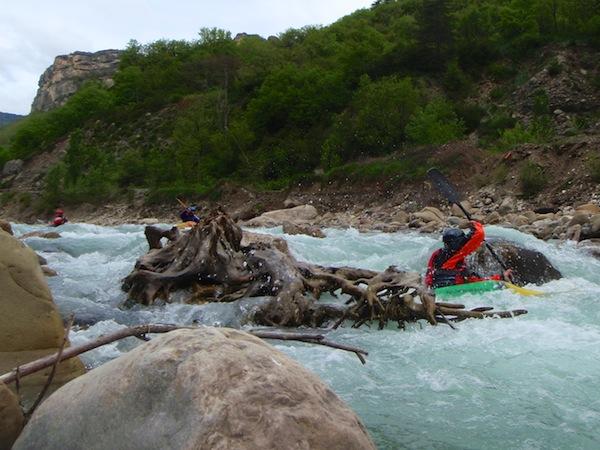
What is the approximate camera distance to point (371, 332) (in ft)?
21.1

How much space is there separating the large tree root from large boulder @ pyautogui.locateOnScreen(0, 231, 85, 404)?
106 inches

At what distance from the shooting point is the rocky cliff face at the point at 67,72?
4936 inches

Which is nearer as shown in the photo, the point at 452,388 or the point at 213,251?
the point at 452,388

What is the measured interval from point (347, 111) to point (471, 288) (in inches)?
1172

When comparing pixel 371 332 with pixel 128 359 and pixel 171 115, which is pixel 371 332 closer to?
pixel 128 359

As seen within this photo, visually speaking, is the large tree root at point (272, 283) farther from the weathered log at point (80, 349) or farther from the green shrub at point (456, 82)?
the green shrub at point (456, 82)

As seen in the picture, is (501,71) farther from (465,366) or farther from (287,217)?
(465,366)

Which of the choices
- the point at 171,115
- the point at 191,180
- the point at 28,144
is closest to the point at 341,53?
the point at 191,180

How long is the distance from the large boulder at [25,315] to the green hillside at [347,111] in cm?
1957

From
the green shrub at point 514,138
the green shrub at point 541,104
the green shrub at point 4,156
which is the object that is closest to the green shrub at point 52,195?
the green shrub at point 4,156

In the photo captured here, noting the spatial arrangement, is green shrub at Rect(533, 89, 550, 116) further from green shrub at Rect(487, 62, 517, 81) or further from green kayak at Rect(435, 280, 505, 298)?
green kayak at Rect(435, 280, 505, 298)

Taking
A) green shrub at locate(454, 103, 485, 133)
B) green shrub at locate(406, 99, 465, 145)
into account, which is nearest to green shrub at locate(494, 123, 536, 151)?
green shrub at locate(406, 99, 465, 145)

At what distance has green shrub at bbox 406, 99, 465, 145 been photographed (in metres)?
26.9

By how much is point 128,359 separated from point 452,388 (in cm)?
299
